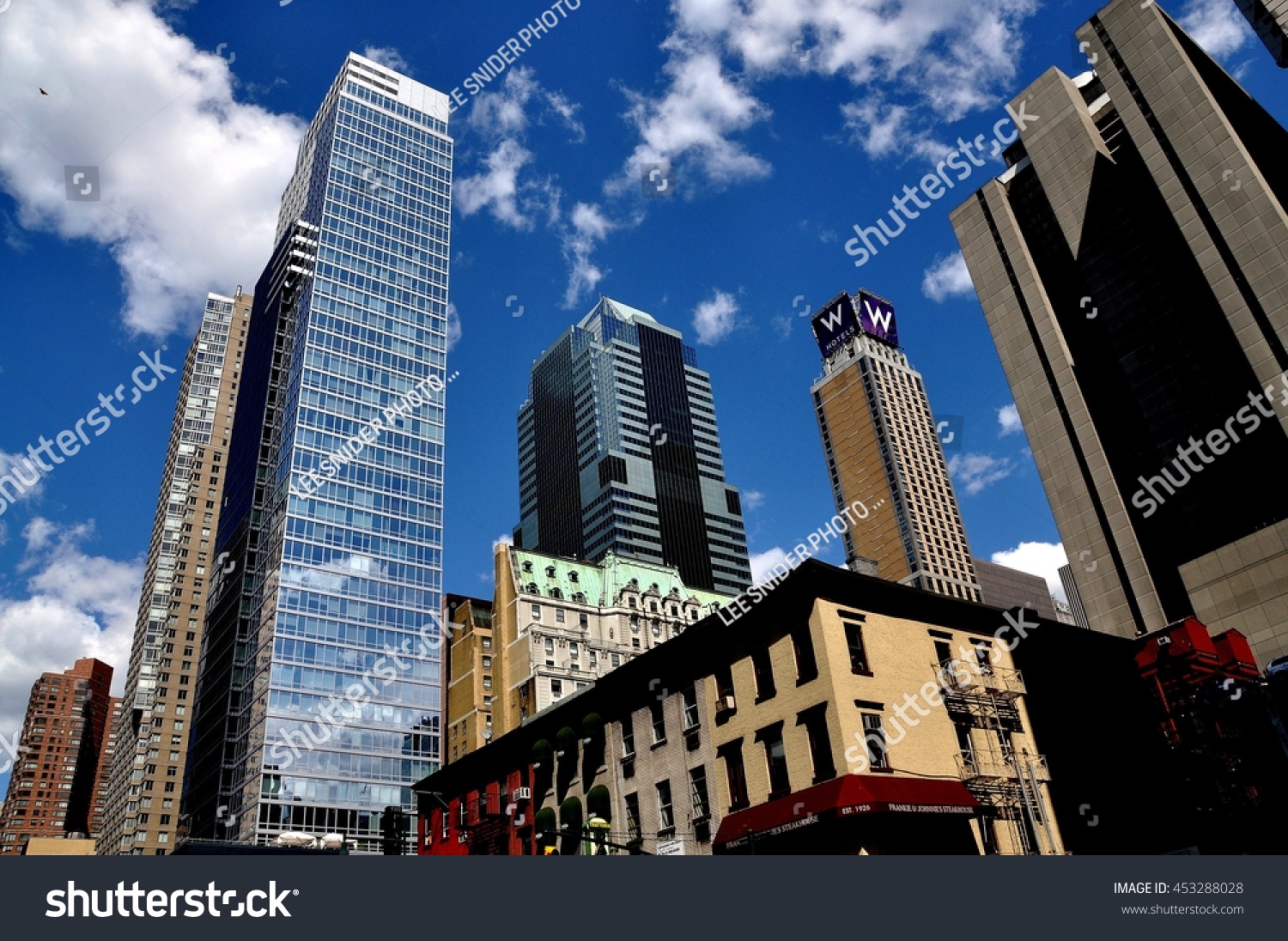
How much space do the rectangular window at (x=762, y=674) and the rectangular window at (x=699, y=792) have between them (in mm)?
4589

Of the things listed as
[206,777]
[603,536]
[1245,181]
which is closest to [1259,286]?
[1245,181]

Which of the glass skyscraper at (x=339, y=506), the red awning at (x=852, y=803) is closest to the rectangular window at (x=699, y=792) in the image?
the red awning at (x=852, y=803)

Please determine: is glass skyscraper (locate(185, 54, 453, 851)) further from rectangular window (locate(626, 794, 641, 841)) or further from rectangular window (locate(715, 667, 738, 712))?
rectangular window (locate(715, 667, 738, 712))

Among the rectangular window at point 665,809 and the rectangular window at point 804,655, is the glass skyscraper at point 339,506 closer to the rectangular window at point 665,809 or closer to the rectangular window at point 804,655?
the rectangular window at point 665,809

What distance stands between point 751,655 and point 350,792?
65.6m

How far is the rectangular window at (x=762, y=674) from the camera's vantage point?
1467 inches

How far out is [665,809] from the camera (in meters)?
40.8

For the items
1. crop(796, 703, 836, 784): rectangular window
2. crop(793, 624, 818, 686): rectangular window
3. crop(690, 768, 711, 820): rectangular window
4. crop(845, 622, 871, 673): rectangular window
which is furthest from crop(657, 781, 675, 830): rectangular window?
crop(845, 622, 871, 673): rectangular window

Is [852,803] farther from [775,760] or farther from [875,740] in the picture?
[775,760]

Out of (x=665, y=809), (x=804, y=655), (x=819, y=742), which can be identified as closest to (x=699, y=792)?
(x=665, y=809)

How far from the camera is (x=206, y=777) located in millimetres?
100250

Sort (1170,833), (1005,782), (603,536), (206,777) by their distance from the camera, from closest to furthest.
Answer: (1005,782), (1170,833), (206,777), (603,536)

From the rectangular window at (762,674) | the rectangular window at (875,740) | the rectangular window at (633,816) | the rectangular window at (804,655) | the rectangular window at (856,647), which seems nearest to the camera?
the rectangular window at (875,740)

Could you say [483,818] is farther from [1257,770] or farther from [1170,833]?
[1257,770]
